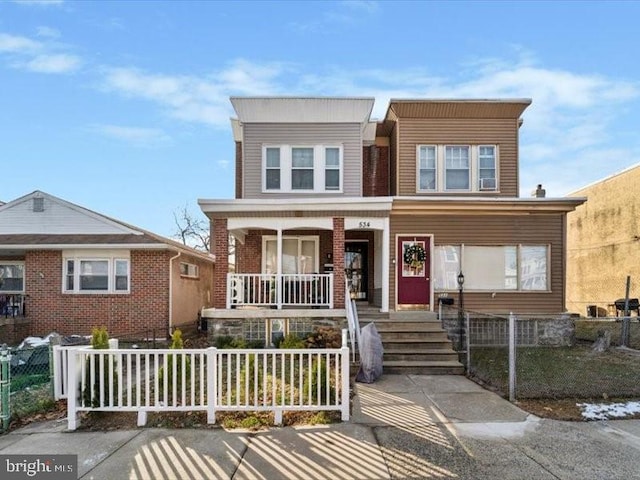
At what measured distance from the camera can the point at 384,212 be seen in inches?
441

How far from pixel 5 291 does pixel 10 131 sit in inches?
291

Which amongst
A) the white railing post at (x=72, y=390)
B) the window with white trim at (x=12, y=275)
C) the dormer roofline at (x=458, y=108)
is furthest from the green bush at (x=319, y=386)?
the window with white trim at (x=12, y=275)

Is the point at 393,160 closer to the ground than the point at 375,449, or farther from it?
farther from it

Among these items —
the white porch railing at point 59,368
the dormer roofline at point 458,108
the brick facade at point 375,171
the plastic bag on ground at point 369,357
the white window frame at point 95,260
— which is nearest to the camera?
the white porch railing at point 59,368

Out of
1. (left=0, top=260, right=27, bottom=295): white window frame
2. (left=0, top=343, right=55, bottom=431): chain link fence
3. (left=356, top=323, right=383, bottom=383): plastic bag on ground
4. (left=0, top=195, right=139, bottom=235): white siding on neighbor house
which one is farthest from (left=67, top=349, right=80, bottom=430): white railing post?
(left=0, top=260, right=27, bottom=295): white window frame

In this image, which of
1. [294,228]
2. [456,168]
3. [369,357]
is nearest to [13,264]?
[294,228]

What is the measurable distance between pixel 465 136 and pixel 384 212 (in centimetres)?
404

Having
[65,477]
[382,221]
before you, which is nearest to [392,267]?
[382,221]

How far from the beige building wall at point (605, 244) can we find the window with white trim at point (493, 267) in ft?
33.0

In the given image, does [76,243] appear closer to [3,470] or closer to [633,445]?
[3,470]

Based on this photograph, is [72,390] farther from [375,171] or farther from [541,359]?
[375,171]

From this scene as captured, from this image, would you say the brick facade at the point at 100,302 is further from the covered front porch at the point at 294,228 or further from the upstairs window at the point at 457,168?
the upstairs window at the point at 457,168

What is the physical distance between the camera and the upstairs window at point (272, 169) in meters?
13.1

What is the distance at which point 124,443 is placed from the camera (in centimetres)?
492
